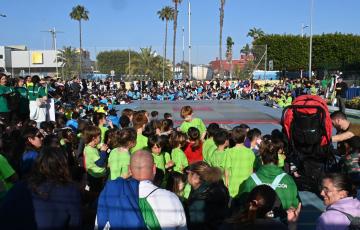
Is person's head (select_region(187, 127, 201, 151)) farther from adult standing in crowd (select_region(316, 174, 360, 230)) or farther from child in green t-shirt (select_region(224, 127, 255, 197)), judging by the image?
adult standing in crowd (select_region(316, 174, 360, 230))

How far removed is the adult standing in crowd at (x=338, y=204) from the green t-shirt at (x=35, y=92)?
32.8 feet

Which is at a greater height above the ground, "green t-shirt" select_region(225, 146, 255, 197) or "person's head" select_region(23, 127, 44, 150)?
"person's head" select_region(23, 127, 44, 150)

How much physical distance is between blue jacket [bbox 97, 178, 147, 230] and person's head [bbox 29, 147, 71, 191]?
16.1 inches

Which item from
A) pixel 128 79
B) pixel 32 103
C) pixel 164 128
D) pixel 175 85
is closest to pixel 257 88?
pixel 175 85

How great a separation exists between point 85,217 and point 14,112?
601cm

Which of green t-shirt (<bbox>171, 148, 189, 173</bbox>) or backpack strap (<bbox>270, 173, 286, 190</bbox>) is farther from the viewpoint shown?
green t-shirt (<bbox>171, 148, 189, 173</bbox>)

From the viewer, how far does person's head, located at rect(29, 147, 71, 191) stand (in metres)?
3.41

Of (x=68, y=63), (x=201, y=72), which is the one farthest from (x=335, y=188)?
(x=68, y=63)

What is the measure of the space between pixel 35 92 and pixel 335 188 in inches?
403

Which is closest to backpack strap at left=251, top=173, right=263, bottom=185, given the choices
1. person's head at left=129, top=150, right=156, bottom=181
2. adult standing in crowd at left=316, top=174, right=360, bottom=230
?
adult standing in crowd at left=316, top=174, right=360, bottom=230

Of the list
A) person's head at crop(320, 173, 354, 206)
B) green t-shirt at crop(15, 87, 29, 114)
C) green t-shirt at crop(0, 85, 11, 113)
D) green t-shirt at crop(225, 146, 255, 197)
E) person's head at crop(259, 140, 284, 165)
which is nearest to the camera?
person's head at crop(320, 173, 354, 206)

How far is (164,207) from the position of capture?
3.15 m

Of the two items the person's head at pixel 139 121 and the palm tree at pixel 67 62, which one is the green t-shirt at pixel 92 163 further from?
the palm tree at pixel 67 62

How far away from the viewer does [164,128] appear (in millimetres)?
7996
